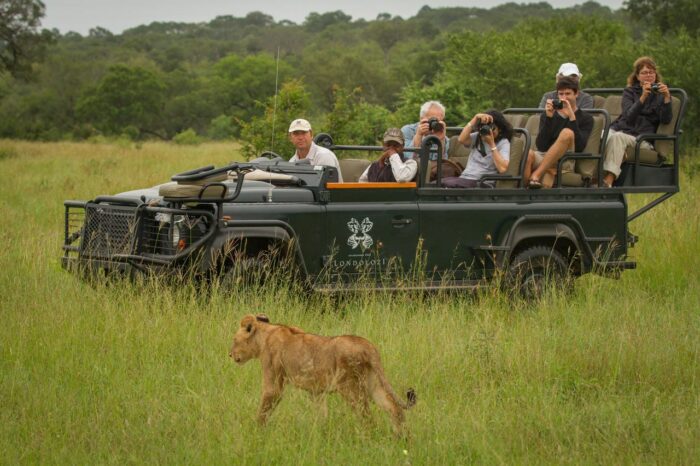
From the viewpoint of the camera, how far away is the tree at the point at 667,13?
39031 millimetres

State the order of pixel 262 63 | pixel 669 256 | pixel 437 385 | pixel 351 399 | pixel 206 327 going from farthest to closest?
pixel 262 63 < pixel 669 256 < pixel 206 327 < pixel 437 385 < pixel 351 399

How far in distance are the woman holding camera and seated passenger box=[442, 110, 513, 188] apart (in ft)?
3.16

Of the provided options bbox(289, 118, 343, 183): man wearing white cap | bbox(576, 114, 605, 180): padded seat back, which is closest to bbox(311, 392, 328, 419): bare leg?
bbox(289, 118, 343, 183): man wearing white cap

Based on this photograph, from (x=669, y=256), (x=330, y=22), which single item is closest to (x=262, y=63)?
(x=669, y=256)

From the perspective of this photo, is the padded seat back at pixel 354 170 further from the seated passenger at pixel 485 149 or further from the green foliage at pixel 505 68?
the green foliage at pixel 505 68

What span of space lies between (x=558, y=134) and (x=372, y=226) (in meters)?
1.90

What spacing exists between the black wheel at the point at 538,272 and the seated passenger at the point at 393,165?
1.15 m

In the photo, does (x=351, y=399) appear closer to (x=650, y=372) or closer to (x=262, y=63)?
(x=650, y=372)

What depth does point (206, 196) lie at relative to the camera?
7457 mm

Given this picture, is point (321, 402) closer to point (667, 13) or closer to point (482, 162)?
point (482, 162)

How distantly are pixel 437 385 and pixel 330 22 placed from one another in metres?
171

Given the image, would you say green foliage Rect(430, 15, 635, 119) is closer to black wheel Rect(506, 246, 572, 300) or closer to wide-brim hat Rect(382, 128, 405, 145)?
black wheel Rect(506, 246, 572, 300)

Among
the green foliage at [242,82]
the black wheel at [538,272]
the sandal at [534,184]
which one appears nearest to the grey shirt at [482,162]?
the sandal at [534,184]

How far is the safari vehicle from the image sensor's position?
24.9 ft
